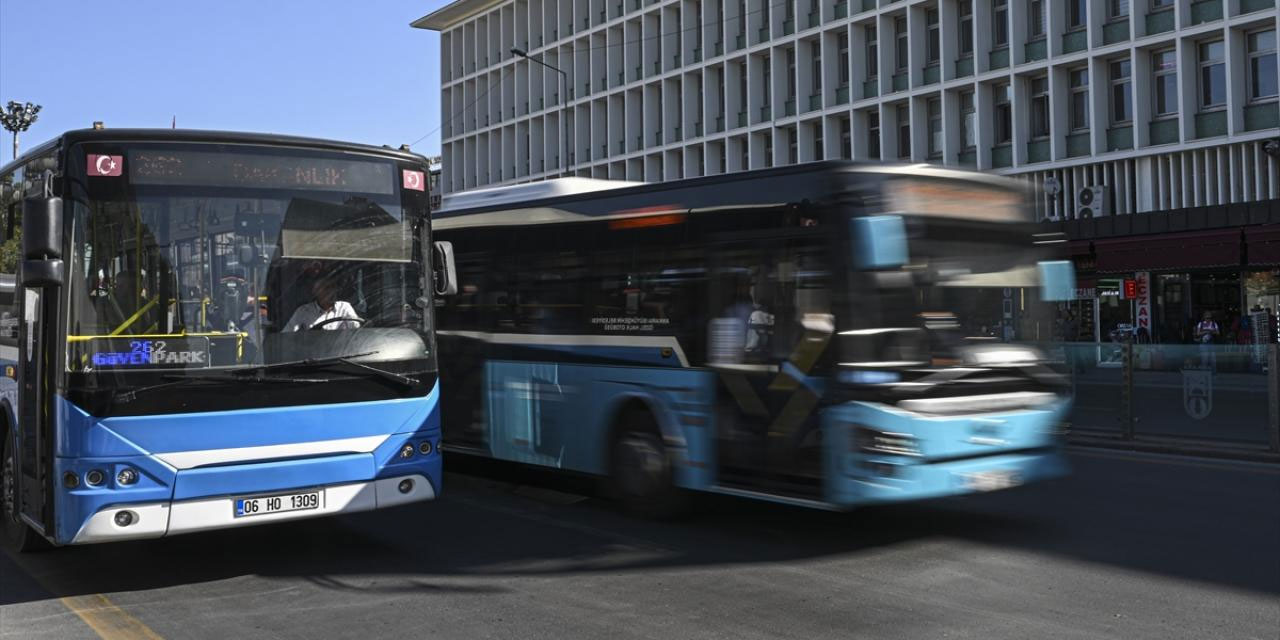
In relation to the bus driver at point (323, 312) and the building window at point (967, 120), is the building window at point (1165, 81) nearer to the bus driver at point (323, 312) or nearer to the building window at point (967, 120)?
the building window at point (967, 120)

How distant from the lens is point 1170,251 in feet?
111

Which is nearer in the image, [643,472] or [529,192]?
[643,472]

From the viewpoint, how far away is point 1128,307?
36.7 metres

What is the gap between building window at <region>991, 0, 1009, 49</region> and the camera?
39188 millimetres

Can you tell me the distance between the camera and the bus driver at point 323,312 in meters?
7.52

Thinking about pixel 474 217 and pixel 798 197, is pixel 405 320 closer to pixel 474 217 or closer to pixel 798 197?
pixel 798 197

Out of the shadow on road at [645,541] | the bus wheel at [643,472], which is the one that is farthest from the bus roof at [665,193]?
the shadow on road at [645,541]

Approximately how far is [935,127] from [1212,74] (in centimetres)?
965

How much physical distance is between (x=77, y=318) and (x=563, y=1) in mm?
55185

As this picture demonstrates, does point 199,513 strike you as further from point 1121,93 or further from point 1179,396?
point 1121,93

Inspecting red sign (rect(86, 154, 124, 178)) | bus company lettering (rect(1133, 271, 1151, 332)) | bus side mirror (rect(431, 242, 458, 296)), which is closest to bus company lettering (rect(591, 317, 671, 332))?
bus side mirror (rect(431, 242, 458, 296))

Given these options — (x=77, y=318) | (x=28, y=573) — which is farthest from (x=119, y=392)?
(x=28, y=573)

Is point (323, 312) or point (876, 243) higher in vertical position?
point (876, 243)

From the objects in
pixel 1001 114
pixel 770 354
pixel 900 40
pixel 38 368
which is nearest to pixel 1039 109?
pixel 1001 114
